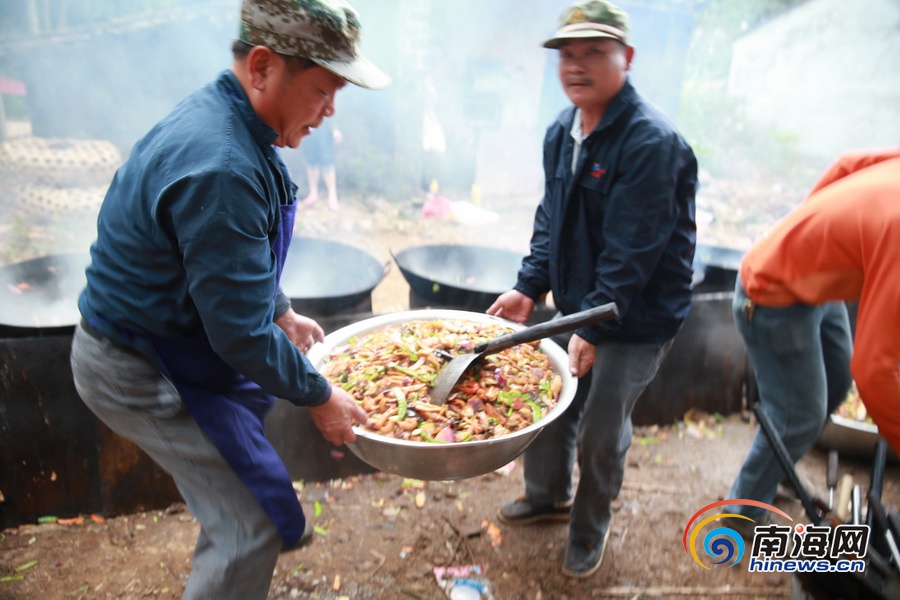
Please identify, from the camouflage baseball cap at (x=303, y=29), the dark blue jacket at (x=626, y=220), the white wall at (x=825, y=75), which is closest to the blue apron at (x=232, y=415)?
the camouflage baseball cap at (x=303, y=29)

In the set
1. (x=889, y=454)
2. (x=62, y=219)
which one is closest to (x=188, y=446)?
(x=889, y=454)

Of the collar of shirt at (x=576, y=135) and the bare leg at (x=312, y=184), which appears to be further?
the bare leg at (x=312, y=184)

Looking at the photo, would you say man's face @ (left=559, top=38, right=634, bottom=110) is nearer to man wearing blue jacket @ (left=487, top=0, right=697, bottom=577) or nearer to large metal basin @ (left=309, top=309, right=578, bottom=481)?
man wearing blue jacket @ (left=487, top=0, right=697, bottom=577)

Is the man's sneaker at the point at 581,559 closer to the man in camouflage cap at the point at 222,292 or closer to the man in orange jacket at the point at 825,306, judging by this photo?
the man in orange jacket at the point at 825,306

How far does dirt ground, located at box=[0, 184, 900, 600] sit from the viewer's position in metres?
2.97

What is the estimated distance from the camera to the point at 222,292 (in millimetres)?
1592

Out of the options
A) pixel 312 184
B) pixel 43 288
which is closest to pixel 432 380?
pixel 43 288

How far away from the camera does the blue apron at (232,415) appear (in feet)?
6.20

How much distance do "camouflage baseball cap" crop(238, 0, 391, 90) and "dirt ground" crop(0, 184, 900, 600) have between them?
2.58 m

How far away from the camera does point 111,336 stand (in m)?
1.85

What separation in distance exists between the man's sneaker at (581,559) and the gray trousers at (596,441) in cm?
4

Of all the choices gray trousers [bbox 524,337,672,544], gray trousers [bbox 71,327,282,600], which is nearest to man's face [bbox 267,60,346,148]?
gray trousers [bbox 71,327,282,600]

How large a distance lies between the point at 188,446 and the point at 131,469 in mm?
1686

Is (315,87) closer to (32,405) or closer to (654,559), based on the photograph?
(32,405)
